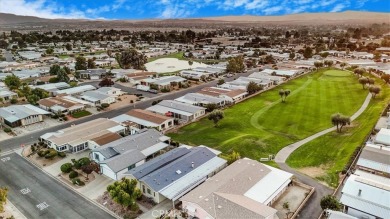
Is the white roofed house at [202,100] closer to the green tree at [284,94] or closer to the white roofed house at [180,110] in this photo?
the white roofed house at [180,110]

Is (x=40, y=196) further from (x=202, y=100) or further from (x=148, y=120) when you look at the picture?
(x=202, y=100)

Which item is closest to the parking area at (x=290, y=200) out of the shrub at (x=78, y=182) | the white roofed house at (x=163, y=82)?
the shrub at (x=78, y=182)

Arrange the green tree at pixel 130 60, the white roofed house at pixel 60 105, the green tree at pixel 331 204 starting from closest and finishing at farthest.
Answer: the green tree at pixel 331 204 < the white roofed house at pixel 60 105 < the green tree at pixel 130 60

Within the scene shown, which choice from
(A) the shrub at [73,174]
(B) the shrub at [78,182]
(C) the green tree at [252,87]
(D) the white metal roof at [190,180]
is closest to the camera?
(D) the white metal roof at [190,180]

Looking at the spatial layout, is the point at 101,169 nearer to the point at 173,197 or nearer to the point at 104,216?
the point at 104,216

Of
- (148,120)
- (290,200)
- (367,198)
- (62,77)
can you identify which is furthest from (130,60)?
(367,198)

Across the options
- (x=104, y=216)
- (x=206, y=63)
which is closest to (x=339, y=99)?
(x=104, y=216)

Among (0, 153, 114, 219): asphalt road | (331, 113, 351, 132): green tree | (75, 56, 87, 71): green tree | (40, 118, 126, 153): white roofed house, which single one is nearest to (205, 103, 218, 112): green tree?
(40, 118, 126, 153): white roofed house
